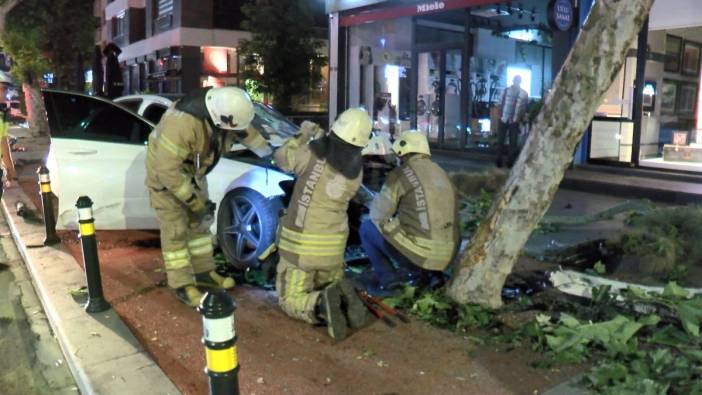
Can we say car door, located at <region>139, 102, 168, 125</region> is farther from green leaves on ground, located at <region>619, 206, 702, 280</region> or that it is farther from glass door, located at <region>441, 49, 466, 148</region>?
glass door, located at <region>441, 49, 466, 148</region>

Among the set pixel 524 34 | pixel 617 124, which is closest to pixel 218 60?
pixel 524 34

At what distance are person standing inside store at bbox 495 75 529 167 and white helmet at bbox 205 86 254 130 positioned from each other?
787cm

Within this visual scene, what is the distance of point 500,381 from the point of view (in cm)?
340

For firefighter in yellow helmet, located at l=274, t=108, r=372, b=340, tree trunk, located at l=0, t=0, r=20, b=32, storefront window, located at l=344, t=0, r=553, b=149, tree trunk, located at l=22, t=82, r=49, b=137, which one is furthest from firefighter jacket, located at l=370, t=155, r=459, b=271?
tree trunk, located at l=22, t=82, r=49, b=137

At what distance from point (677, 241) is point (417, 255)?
252 centimetres

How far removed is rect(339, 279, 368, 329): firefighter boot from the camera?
12.8 ft

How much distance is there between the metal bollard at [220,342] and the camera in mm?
2283

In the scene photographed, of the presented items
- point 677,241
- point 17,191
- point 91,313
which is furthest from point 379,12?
point 91,313

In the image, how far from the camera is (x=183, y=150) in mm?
4395

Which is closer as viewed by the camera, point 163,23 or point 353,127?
point 353,127

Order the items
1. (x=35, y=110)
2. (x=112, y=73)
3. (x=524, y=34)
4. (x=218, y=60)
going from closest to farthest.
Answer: (x=112, y=73)
(x=524, y=34)
(x=35, y=110)
(x=218, y=60)

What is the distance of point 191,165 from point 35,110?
16.5m

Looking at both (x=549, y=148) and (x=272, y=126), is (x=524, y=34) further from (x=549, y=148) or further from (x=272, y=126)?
(x=549, y=148)

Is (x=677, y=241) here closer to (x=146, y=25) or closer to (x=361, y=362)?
(x=361, y=362)
